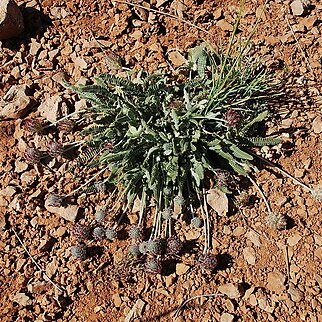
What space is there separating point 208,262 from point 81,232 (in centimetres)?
72

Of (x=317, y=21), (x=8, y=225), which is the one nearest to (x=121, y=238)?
(x=8, y=225)

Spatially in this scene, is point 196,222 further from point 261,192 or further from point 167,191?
point 261,192

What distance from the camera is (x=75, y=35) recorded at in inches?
155

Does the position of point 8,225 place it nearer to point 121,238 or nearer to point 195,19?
point 121,238

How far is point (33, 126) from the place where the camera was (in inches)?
137

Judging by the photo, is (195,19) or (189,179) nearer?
(189,179)

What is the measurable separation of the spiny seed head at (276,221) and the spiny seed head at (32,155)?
1368mm

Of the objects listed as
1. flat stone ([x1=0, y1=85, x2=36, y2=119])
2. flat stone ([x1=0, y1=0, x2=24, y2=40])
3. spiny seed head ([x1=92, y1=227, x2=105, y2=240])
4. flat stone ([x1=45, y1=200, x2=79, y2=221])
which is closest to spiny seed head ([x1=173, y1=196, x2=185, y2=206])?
spiny seed head ([x1=92, y1=227, x2=105, y2=240])

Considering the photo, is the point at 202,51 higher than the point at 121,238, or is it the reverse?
the point at 202,51

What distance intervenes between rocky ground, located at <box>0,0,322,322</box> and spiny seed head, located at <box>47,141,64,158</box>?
0.26 feet

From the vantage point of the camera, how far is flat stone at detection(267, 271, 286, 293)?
3137 millimetres

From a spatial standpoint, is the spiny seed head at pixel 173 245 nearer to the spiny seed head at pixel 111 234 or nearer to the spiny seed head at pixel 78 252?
the spiny seed head at pixel 111 234

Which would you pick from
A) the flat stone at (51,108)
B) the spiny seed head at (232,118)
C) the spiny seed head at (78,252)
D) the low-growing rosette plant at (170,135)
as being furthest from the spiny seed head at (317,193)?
the flat stone at (51,108)

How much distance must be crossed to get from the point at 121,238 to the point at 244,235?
2.27ft
